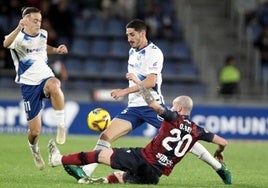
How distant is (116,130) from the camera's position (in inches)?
473

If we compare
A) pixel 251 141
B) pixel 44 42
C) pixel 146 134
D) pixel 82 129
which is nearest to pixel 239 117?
pixel 251 141

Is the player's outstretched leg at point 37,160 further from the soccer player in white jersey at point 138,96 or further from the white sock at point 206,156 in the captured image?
the white sock at point 206,156

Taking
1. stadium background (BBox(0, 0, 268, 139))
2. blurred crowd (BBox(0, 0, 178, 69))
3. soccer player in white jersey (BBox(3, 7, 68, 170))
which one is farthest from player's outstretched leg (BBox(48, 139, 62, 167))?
blurred crowd (BBox(0, 0, 178, 69))

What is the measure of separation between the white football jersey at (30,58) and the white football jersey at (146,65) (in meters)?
1.60

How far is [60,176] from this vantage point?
492 inches

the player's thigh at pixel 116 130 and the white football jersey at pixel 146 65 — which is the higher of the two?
the white football jersey at pixel 146 65

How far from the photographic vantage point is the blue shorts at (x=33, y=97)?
43.2 ft

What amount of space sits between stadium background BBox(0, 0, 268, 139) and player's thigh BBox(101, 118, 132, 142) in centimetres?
1103

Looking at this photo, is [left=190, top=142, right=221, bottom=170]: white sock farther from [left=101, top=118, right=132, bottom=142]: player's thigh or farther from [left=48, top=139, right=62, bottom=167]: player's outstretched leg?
[left=48, top=139, right=62, bottom=167]: player's outstretched leg

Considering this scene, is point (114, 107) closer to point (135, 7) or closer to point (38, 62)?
point (135, 7)

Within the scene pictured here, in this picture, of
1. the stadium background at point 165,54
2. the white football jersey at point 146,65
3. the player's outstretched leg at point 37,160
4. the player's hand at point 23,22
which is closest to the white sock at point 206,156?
the white football jersey at point 146,65

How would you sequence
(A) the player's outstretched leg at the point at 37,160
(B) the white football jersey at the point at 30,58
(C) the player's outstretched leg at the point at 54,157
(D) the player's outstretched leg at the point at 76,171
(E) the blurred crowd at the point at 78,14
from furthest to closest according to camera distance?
(E) the blurred crowd at the point at 78,14
(B) the white football jersey at the point at 30,58
(A) the player's outstretched leg at the point at 37,160
(D) the player's outstretched leg at the point at 76,171
(C) the player's outstretched leg at the point at 54,157

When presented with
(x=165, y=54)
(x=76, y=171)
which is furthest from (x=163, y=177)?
(x=165, y=54)

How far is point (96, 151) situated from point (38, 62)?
8.72 ft
